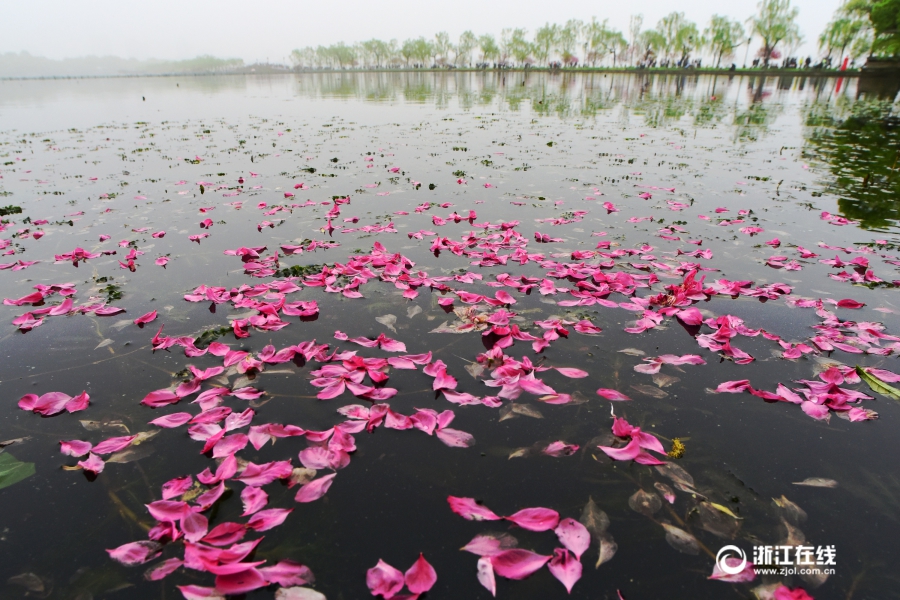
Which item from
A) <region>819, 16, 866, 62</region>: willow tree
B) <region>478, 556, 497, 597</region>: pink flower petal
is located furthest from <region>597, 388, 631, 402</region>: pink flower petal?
<region>819, 16, 866, 62</region>: willow tree

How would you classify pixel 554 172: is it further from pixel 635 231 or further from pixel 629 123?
pixel 629 123

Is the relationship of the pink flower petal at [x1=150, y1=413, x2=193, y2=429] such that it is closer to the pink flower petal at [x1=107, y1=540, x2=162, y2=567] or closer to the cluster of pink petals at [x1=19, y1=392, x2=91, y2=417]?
the cluster of pink petals at [x1=19, y1=392, x2=91, y2=417]

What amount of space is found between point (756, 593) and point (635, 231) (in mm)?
4051

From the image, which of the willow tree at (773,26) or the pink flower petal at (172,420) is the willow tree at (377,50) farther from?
the pink flower petal at (172,420)

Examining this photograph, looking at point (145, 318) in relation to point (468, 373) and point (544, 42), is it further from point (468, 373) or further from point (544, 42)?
point (544, 42)

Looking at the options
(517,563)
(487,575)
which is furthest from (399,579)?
(517,563)

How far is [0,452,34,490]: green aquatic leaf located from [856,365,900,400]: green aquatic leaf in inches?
164

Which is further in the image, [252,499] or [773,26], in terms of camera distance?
[773,26]

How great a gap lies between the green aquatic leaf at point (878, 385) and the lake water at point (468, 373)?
65mm

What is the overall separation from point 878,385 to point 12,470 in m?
4.28

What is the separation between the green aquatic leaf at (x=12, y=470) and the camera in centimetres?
186

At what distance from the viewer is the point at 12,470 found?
1.91 meters

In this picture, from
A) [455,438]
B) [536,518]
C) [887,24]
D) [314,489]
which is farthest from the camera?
[887,24]

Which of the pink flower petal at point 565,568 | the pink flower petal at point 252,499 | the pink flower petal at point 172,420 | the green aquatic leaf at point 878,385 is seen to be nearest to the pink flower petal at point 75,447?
the pink flower petal at point 172,420
